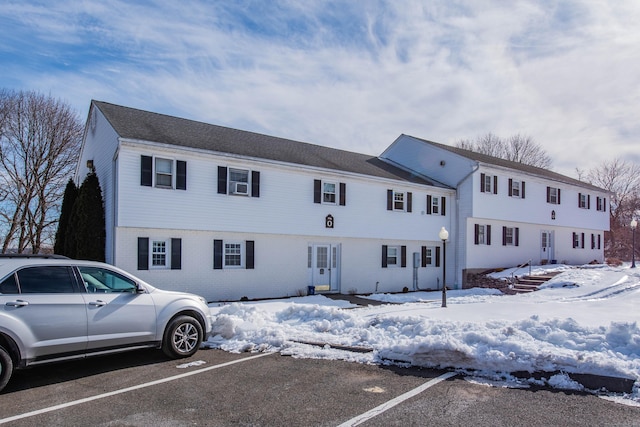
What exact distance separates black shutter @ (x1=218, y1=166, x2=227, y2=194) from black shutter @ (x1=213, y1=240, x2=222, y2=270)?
1.83 metres

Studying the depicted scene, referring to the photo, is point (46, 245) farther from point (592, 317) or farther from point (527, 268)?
point (592, 317)

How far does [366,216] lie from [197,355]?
13737 mm

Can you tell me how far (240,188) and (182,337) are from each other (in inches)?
394

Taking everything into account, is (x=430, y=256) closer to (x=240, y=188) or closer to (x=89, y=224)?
(x=240, y=188)

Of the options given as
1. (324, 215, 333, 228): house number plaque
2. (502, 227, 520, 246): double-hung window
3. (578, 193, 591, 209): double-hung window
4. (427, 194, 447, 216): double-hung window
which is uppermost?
(578, 193, 591, 209): double-hung window

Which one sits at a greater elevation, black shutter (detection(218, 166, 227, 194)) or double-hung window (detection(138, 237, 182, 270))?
black shutter (detection(218, 166, 227, 194))

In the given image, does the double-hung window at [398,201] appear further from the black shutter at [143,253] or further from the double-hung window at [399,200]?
the black shutter at [143,253]

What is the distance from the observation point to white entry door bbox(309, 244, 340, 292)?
19.8m

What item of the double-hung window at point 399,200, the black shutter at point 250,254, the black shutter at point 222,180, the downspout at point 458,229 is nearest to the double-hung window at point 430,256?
the downspout at point 458,229

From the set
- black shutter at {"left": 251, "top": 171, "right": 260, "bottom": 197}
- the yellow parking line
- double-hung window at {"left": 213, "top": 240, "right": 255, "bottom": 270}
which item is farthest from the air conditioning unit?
the yellow parking line

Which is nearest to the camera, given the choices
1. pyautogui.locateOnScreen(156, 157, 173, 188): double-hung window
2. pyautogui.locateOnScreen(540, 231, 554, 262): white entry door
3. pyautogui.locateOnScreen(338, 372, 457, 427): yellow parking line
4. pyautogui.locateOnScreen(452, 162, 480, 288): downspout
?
pyautogui.locateOnScreen(338, 372, 457, 427): yellow parking line

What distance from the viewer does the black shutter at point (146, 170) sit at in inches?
595

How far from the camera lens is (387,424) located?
16.1 ft

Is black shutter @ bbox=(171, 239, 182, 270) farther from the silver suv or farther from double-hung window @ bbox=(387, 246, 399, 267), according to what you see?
double-hung window @ bbox=(387, 246, 399, 267)
